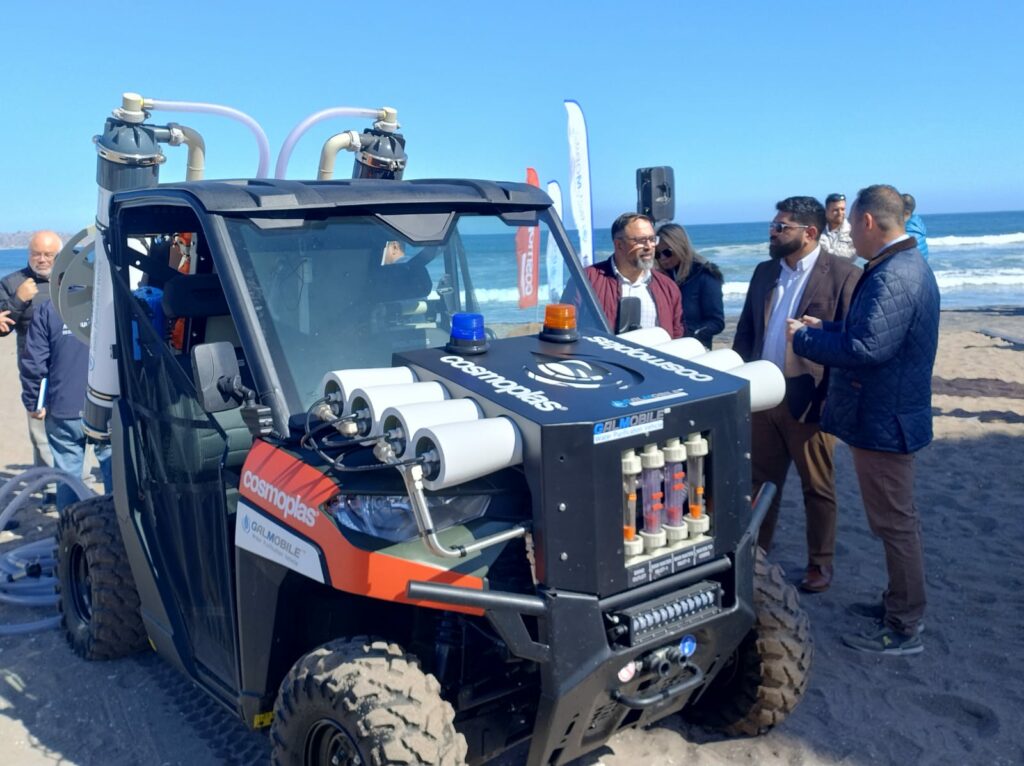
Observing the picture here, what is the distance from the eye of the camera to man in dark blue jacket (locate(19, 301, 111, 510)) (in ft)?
21.4

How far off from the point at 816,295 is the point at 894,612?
1.69 metres

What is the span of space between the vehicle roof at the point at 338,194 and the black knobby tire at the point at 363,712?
154cm

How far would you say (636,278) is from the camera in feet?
18.1

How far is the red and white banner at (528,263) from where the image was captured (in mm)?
3984

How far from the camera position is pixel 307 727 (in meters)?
2.81

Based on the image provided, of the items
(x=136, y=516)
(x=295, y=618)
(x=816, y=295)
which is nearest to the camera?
(x=295, y=618)

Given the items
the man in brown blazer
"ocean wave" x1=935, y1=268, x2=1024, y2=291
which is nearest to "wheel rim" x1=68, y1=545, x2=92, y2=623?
the man in brown blazer

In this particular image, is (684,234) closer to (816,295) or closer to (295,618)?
(816,295)

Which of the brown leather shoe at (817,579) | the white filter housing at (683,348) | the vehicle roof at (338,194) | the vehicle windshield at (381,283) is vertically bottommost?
the brown leather shoe at (817,579)

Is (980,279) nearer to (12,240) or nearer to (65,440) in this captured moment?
(65,440)

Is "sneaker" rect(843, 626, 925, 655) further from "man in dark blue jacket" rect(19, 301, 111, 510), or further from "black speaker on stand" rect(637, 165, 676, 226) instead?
"man in dark blue jacket" rect(19, 301, 111, 510)

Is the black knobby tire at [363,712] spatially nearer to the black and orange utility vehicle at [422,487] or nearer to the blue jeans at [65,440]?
the black and orange utility vehicle at [422,487]

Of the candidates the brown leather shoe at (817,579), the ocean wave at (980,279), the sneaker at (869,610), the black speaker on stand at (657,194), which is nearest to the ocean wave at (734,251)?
the ocean wave at (980,279)

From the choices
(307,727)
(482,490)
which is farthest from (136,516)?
(482,490)
